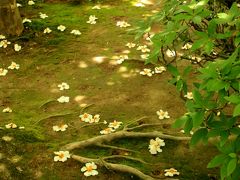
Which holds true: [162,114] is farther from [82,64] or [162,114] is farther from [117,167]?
[82,64]

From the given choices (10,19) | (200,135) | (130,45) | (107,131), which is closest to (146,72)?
(130,45)

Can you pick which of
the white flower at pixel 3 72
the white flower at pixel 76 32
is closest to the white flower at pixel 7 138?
the white flower at pixel 3 72

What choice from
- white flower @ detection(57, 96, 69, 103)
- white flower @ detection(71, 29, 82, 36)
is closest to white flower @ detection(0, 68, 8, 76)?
white flower @ detection(57, 96, 69, 103)

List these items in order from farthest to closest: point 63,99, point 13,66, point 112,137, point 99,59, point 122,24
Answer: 1. point 122,24
2. point 99,59
3. point 13,66
4. point 63,99
5. point 112,137

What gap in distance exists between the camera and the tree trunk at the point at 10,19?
26.5 feet

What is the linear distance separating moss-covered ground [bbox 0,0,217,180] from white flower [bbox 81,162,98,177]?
0.29ft

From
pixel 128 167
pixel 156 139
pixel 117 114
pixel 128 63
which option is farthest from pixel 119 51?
pixel 128 167

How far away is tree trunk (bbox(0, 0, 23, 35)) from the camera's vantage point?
26.5 feet

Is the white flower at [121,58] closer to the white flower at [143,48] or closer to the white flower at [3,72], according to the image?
the white flower at [143,48]

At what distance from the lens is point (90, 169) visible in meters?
4.58

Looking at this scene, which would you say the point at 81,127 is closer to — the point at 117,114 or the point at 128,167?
the point at 117,114

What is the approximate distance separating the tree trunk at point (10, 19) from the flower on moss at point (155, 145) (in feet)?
14.9

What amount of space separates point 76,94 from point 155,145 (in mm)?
2055

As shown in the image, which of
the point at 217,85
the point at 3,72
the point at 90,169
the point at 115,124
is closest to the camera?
the point at 217,85
